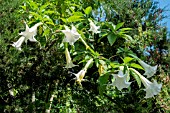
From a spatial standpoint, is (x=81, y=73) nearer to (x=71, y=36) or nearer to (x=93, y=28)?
(x=71, y=36)

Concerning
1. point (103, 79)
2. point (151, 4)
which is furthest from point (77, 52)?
point (151, 4)

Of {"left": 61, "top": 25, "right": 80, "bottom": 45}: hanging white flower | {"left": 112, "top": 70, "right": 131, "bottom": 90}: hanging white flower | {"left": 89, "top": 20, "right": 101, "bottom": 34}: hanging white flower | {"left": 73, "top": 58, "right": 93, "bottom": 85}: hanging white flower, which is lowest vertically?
{"left": 112, "top": 70, "right": 131, "bottom": 90}: hanging white flower

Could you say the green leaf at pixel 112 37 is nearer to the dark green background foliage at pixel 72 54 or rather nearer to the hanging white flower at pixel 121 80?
the dark green background foliage at pixel 72 54

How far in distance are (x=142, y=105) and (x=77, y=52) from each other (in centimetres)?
119

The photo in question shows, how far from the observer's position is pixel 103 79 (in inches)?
79.7

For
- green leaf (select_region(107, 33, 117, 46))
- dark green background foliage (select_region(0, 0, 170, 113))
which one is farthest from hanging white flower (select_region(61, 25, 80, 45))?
green leaf (select_region(107, 33, 117, 46))

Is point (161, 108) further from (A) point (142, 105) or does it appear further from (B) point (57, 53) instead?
(B) point (57, 53)

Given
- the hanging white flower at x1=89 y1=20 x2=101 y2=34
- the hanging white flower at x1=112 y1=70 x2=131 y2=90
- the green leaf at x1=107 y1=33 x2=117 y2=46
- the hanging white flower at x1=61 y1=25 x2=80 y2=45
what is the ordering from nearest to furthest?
the hanging white flower at x1=112 y1=70 x2=131 y2=90
the hanging white flower at x1=61 y1=25 x2=80 y2=45
the green leaf at x1=107 y1=33 x2=117 y2=46
the hanging white flower at x1=89 y1=20 x2=101 y2=34

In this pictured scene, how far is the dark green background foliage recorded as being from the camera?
2.42 meters

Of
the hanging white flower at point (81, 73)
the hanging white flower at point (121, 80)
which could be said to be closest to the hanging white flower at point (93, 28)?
the hanging white flower at point (81, 73)

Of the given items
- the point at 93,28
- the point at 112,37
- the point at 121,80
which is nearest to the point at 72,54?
the point at 93,28

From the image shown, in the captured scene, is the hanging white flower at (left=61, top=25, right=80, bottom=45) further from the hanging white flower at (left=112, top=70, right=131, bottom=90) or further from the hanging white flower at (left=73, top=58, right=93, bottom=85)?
the hanging white flower at (left=112, top=70, right=131, bottom=90)

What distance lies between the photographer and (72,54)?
2.50 m

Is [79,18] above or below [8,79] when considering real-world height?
above
